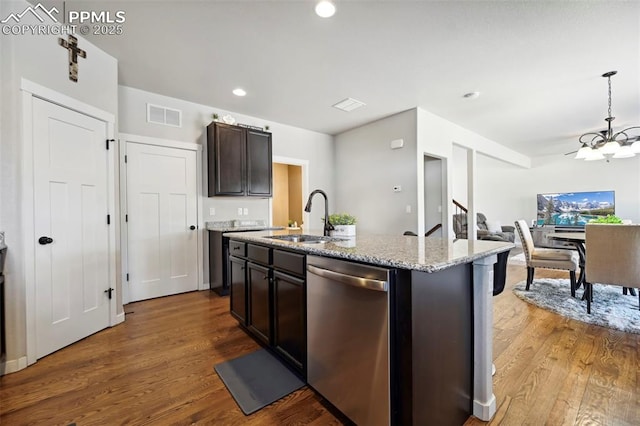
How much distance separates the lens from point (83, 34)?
8.10 feet

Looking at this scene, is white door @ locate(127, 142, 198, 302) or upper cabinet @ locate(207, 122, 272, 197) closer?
white door @ locate(127, 142, 198, 302)

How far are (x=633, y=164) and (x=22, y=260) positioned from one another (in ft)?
36.4

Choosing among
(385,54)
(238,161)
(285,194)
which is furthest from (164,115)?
(285,194)

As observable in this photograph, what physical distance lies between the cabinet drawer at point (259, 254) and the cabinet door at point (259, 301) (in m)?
0.05

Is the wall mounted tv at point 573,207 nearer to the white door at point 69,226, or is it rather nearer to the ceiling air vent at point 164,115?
the ceiling air vent at point 164,115

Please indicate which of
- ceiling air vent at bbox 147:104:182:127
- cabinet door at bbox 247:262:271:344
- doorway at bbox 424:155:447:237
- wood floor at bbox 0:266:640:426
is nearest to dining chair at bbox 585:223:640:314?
wood floor at bbox 0:266:640:426

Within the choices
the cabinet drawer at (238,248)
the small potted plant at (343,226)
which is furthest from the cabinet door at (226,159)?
the small potted plant at (343,226)

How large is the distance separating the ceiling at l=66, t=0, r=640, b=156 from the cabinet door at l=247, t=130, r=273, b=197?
47 centimetres

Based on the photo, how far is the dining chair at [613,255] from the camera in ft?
8.96

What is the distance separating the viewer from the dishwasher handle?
3.84ft

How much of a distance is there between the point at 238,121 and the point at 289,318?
3.56 metres

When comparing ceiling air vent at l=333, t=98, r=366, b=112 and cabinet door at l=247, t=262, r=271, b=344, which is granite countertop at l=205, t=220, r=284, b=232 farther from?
ceiling air vent at l=333, t=98, r=366, b=112

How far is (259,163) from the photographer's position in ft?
14.0
